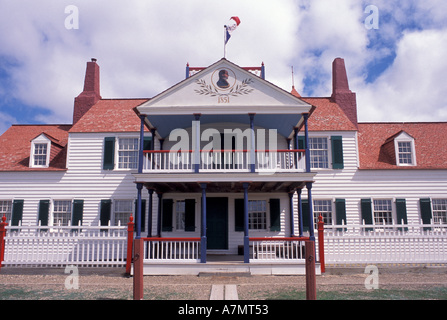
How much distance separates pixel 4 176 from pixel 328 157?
48.8 ft

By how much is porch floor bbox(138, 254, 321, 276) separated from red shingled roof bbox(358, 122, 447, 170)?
21.8ft

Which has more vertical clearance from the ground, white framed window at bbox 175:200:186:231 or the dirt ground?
white framed window at bbox 175:200:186:231

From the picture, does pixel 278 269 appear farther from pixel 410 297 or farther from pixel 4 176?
pixel 4 176

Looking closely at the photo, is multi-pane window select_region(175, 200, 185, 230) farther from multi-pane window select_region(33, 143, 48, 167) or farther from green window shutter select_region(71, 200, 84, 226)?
multi-pane window select_region(33, 143, 48, 167)

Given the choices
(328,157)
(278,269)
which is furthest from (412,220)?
(278,269)

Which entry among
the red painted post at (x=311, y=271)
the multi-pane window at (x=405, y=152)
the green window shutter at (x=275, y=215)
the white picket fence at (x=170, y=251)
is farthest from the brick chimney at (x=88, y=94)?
the multi-pane window at (x=405, y=152)

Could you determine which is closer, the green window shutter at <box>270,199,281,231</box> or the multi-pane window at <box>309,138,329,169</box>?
the green window shutter at <box>270,199,281,231</box>

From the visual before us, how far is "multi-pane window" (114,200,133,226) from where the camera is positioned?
52.0 feet

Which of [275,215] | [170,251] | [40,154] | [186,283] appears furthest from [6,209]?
[275,215]

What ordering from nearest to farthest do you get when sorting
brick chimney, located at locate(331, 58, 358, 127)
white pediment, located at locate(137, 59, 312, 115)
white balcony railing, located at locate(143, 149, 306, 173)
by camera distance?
white balcony railing, located at locate(143, 149, 306, 173) → white pediment, located at locate(137, 59, 312, 115) → brick chimney, located at locate(331, 58, 358, 127)

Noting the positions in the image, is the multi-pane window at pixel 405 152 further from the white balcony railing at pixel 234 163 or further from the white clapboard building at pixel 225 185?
the white balcony railing at pixel 234 163

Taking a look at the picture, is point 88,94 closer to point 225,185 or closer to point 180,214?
point 180,214

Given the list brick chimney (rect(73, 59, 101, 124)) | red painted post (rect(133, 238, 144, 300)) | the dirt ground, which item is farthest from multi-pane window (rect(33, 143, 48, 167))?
red painted post (rect(133, 238, 144, 300))
